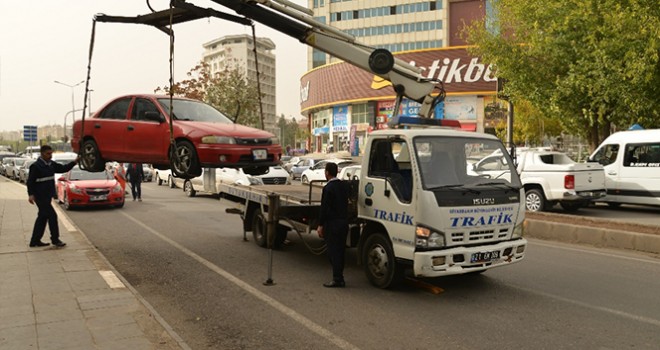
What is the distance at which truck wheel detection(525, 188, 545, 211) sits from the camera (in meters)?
14.7

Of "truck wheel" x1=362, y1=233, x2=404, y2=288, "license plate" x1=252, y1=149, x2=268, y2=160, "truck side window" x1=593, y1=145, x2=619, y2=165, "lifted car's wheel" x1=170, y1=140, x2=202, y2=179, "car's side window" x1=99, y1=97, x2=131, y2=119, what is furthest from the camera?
"truck side window" x1=593, y1=145, x2=619, y2=165

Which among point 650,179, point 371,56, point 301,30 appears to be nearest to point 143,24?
point 301,30

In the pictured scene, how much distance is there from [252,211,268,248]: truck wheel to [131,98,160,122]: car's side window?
2.86 meters

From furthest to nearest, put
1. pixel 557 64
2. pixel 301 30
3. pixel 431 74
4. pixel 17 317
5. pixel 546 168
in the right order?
pixel 431 74 < pixel 557 64 < pixel 546 168 < pixel 301 30 < pixel 17 317

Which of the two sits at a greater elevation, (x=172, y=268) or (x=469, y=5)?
(x=469, y=5)

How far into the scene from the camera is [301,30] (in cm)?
928

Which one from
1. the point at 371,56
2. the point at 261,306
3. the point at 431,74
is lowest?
the point at 261,306

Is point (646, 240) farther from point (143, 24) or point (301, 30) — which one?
point (143, 24)

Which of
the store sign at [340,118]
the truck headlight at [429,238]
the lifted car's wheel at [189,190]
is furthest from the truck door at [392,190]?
the store sign at [340,118]

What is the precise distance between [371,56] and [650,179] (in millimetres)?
10013

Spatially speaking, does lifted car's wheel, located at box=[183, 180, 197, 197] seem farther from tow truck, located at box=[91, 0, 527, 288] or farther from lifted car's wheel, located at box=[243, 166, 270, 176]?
tow truck, located at box=[91, 0, 527, 288]

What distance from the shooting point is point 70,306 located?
5.82m

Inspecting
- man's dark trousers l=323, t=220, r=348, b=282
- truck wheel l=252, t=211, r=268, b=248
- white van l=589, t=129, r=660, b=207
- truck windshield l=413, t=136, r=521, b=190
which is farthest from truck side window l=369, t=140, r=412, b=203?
white van l=589, t=129, r=660, b=207

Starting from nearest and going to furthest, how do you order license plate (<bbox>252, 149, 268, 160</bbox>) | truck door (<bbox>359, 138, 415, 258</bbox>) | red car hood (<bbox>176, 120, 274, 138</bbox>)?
truck door (<bbox>359, 138, 415, 258</bbox>) → red car hood (<bbox>176, 120, 274, 138</bbox>) → license plate (<bbox>252, 149, 268, 160</bbox>)
